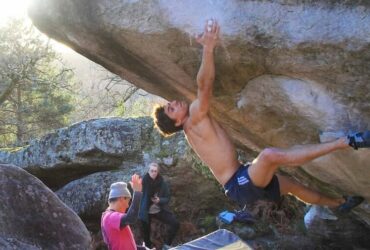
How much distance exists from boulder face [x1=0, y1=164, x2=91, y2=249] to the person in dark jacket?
2.43 metres

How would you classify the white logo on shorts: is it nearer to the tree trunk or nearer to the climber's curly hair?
the climber's curly hair

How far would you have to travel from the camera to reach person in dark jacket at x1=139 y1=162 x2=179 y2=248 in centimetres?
969

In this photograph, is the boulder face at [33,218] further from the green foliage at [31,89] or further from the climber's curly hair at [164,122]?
the green foliage at [31,89]

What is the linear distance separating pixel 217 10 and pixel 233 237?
7.71ft

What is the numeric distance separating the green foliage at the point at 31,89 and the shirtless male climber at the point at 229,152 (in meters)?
14.6

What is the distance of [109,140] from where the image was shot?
13.0 meters

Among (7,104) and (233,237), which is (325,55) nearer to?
(233,237)

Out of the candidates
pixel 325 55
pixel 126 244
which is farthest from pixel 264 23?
pixel 126 244

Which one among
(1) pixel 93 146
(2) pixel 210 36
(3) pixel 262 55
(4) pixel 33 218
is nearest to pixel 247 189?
(3) pixel 262 55

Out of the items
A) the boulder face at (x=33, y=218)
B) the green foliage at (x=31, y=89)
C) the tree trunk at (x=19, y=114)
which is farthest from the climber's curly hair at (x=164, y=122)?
the tree trunk at (x=19, y=114)

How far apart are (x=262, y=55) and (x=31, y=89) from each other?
1671 centimetres

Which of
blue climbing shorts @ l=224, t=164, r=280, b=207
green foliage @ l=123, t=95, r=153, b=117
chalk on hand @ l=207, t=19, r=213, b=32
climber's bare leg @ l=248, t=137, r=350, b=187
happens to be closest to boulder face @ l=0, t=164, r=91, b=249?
blue climbing shorts @ l=224, t=164, r=280, b=207

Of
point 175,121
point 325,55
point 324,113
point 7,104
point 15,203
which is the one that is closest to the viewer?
point 325,55

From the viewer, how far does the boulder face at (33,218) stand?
6.74 m
